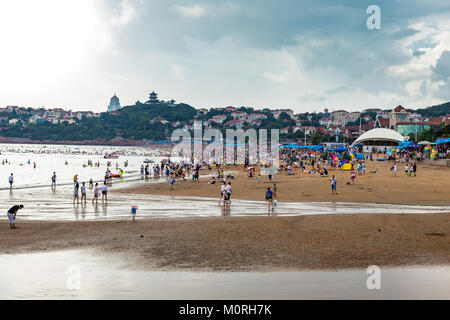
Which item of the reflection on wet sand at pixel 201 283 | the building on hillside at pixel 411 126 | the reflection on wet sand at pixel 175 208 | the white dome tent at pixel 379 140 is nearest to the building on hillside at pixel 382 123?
the building on hillside at pixel 411 126

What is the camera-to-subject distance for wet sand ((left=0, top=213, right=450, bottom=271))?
10805mm

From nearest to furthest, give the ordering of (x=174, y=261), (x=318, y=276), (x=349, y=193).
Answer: (x=318, y=276) → (x=174, y=261) → (x=349, y=193)

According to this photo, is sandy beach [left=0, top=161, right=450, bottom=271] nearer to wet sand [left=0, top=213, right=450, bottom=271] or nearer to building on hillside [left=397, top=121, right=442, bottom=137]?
wet sand [left=0, top=213, right=450, bottom=271]

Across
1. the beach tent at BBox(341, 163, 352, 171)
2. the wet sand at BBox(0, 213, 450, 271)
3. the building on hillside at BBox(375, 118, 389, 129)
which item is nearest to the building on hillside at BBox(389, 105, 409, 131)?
the building on hillside at BBox(375, 118, 389, 129)

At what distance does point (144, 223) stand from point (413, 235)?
10.3 metres

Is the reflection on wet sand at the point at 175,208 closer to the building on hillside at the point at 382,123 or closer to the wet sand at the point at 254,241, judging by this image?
the wet sand at the point at 254,241

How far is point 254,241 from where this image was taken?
42.1 ft

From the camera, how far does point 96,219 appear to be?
1752cm

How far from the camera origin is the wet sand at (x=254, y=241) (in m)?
10.8

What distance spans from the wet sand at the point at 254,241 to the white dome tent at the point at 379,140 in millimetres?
66776

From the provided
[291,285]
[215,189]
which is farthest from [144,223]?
[215,189]

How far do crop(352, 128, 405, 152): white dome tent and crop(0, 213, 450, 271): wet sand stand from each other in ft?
219

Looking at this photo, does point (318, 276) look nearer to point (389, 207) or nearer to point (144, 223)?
point (144, 223)
